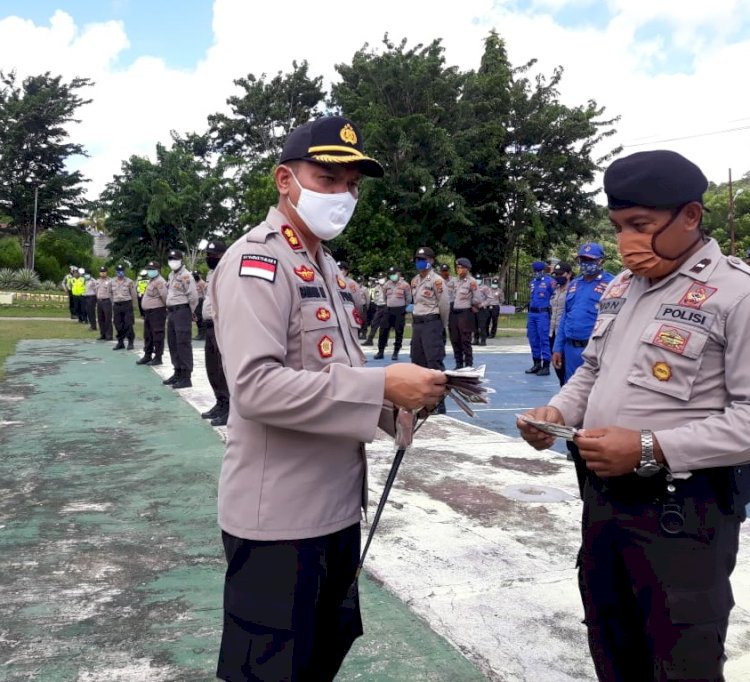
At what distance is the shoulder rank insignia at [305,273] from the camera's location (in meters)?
1.80

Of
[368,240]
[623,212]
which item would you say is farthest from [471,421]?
[368,240]

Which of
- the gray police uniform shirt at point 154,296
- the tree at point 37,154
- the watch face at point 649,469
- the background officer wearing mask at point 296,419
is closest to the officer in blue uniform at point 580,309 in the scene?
the watch face at point 649,469

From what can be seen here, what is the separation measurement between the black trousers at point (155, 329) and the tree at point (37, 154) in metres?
30.3

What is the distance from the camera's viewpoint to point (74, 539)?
4035mm

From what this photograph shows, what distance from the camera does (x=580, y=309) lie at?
6.84 meters

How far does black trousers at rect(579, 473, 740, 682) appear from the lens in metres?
1.75

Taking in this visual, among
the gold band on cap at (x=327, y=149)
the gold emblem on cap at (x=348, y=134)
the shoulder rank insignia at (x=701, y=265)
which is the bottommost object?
the shoulder rank insignia at (x=701, y=265)

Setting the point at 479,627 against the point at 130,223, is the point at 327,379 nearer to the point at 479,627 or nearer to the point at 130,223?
the point at 479,627

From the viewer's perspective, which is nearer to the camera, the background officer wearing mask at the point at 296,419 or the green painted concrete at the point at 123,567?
the background officer wearing mask at the point at 296,419

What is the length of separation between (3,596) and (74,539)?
2.58ft

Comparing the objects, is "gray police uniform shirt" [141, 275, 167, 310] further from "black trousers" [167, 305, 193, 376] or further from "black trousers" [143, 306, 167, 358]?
"black trousers" [167, 305, 193, 376]

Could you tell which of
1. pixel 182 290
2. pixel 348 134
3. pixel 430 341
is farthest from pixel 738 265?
pixel 182 290

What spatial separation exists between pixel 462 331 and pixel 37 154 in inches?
1433

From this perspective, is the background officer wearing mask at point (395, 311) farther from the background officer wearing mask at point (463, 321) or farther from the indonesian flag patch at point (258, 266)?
the indonesian flag patch at point (258, 266)
